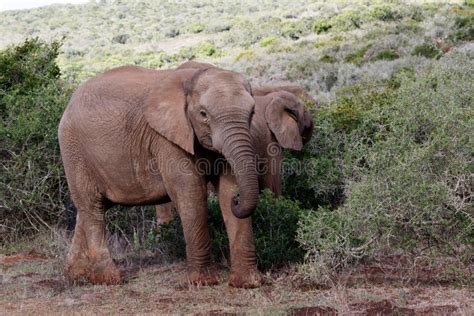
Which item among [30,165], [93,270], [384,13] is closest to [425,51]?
[384,13]

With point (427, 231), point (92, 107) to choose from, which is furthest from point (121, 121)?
point (427, 231)

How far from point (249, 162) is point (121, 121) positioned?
6.40ft

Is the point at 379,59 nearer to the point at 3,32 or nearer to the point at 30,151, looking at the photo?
the point at 30,151

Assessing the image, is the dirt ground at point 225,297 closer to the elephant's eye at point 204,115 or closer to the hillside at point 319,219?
the hillside at point 319,219

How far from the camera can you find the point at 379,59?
88.3 feet

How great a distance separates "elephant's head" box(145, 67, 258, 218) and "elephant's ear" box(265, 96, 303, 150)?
219 centimetres

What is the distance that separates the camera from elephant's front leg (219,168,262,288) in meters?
7.74

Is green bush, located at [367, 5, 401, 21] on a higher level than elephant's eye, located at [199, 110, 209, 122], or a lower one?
lower

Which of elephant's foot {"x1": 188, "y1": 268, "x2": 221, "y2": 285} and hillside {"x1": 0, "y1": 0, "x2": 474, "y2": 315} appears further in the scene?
elephant's foot {"x1": 188, "y1": 268, "x2": 221, "y2": 285}

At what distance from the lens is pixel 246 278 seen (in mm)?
7723

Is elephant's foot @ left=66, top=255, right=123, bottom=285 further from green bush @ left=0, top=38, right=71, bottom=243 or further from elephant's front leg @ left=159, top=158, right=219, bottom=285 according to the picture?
green bush @ left=0, top=38, right=71, bottom=243

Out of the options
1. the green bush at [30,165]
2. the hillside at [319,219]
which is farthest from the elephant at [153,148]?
the green bush at [30,165]

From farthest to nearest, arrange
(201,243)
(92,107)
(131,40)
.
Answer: (131,40), (92,107), (201,243)

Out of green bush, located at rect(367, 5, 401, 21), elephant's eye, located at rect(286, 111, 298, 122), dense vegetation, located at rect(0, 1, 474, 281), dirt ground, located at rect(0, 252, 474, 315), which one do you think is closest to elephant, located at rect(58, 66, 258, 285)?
dirt ground, located at rect(0, 252, 474, 315)
